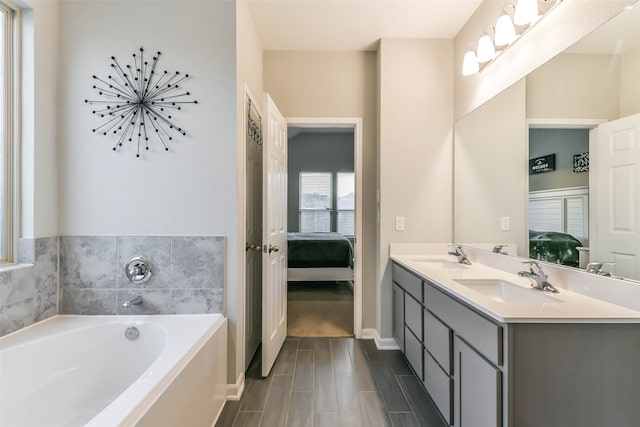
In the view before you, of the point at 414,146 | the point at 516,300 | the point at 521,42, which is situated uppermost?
the point at 521,42

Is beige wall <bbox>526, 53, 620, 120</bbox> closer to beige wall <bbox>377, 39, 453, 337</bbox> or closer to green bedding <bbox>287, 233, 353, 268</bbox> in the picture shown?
beige wall <bbox>377, 39, 453, 337</bbox>

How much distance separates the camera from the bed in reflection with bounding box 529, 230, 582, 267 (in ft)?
4.58

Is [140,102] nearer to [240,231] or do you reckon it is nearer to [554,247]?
[240,231]

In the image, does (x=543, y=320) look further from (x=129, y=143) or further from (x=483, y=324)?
(x=129, y=143)

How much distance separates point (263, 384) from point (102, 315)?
115 cm

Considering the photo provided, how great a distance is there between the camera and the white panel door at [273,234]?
210cm

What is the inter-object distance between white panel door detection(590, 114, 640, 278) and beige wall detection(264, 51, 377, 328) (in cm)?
167

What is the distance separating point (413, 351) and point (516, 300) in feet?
2.62

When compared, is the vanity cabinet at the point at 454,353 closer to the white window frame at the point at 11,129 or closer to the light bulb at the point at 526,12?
the light bulb at the point at 526,12

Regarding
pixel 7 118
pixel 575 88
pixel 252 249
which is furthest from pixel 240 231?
pixel 575 88

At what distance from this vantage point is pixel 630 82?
3.78 ft

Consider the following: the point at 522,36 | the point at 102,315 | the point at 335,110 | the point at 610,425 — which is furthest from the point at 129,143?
the point at 610,425

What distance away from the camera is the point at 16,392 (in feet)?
4.40

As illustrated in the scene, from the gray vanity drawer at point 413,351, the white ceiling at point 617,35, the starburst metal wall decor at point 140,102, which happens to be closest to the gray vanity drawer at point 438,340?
the gray vanity drawer at point 413,351
